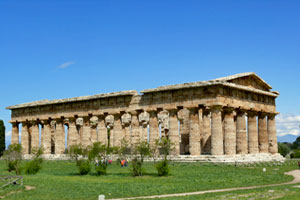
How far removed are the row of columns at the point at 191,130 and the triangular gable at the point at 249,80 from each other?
318 cm

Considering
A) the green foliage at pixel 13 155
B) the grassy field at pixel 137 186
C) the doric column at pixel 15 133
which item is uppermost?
the doric column at pixel 15 133

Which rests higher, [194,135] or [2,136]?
[194,135]

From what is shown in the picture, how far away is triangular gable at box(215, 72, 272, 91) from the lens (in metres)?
43.7

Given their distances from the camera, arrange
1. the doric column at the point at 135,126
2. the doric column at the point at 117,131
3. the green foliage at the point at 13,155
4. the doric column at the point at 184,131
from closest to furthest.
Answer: the green foliage at the point at 13,155 → the doric column at the point at 135,126 → the doric column at the point at 184,131 → the doric column at the point at 117,131

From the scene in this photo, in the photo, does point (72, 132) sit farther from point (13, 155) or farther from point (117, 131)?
point (13, 155)

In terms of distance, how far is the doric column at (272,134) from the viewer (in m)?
50.7

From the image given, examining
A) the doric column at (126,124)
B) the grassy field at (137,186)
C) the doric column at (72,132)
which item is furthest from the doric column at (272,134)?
the doric column at (72,132)

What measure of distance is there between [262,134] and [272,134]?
1.72 metres

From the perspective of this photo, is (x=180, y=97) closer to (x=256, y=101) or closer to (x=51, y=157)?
(x=256, y=101)

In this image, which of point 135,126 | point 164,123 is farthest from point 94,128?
point 164,123

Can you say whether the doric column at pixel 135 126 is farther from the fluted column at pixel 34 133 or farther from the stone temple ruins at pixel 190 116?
the fluted column at pixel 34 133

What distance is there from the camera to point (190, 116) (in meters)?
44.6

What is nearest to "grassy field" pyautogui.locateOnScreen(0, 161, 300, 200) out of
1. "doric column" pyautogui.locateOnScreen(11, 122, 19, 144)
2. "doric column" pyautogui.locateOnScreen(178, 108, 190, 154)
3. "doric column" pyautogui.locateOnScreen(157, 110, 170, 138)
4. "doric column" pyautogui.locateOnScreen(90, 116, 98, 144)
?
"doric column" pyautogui.locateOnScreen(178, 108, 190, 154)

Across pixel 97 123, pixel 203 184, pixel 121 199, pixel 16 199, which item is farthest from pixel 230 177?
pixel 97 123
